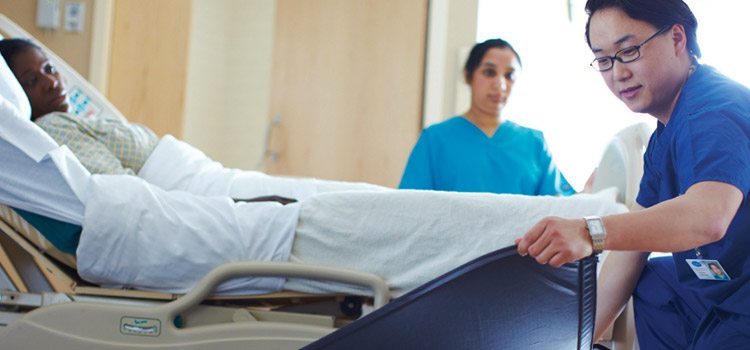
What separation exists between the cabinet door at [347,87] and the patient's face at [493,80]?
1.08 metres

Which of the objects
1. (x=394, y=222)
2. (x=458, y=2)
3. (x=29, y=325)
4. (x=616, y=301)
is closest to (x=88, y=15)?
(x=458, y=2)

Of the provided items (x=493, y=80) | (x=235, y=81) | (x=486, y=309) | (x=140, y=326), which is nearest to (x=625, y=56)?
(x=486, y=309)

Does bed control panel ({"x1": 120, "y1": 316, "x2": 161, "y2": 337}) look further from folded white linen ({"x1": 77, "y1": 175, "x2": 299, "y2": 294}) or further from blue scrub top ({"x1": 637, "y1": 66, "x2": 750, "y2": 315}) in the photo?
blue scrub top ({"x1": 637, "y1": 66, "x2": 750, "y2": 315})

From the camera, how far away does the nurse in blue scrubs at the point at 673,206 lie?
1.11 metres

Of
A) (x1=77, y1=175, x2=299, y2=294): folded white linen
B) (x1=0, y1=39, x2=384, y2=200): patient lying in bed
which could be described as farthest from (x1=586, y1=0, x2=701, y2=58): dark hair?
(x1=0, y1=39, x2=384, y2=200): patient lying in bed

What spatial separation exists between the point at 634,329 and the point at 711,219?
662 mm

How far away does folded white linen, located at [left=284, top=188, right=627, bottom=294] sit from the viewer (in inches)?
65.0

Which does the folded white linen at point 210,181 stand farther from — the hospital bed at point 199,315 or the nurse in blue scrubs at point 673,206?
the nurse in blue scrubs at point 673,206

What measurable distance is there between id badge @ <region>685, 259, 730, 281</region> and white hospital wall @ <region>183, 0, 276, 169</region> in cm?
350

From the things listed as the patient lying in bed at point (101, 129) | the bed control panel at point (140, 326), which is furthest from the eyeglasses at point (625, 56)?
the patient lying in bed at point (101, 129)

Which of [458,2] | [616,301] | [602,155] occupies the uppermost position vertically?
[458,2]

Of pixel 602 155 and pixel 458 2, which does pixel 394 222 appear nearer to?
pixel 602 155

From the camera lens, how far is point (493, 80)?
3.04 m

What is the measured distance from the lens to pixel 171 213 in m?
1.73
